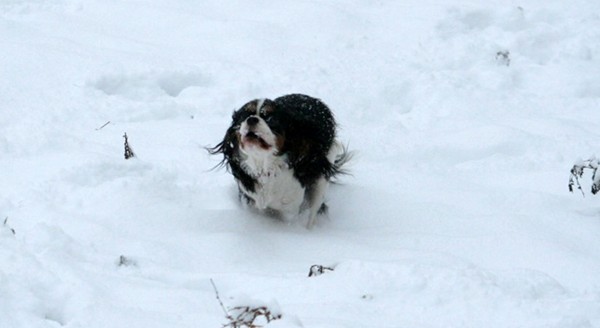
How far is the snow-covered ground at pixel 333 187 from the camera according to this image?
8.67 feet

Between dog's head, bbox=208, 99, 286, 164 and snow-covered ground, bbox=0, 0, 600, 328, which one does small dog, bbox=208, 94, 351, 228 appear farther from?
snow-covered ground, bbox=0, 0, 600, 328

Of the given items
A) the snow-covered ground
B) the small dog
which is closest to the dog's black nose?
the small dog

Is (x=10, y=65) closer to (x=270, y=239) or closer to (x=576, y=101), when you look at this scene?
(x=270, y=239)

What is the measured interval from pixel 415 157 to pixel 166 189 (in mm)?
1780

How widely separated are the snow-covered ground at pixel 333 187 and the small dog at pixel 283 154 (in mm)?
182

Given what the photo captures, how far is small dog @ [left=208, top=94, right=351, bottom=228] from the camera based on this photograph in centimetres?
390

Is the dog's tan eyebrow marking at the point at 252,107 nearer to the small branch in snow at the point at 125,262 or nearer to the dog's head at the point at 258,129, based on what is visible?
the dog's head at the point at 258,129

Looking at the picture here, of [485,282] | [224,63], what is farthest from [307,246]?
[224,63]

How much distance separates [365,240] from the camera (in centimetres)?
396

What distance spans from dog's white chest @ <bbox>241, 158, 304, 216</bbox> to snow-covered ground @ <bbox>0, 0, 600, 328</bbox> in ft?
0.58

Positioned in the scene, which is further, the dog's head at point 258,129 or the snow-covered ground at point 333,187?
the dog's head at point 258,129

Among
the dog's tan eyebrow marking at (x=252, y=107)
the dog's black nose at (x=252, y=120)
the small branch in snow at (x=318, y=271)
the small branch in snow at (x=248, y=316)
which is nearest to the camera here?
the small branch in snow at (x=248, y=316)

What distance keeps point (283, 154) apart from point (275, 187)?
227 mm

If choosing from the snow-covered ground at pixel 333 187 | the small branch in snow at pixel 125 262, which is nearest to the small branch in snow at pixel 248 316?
the snow-covered ground at pixel 333 187
